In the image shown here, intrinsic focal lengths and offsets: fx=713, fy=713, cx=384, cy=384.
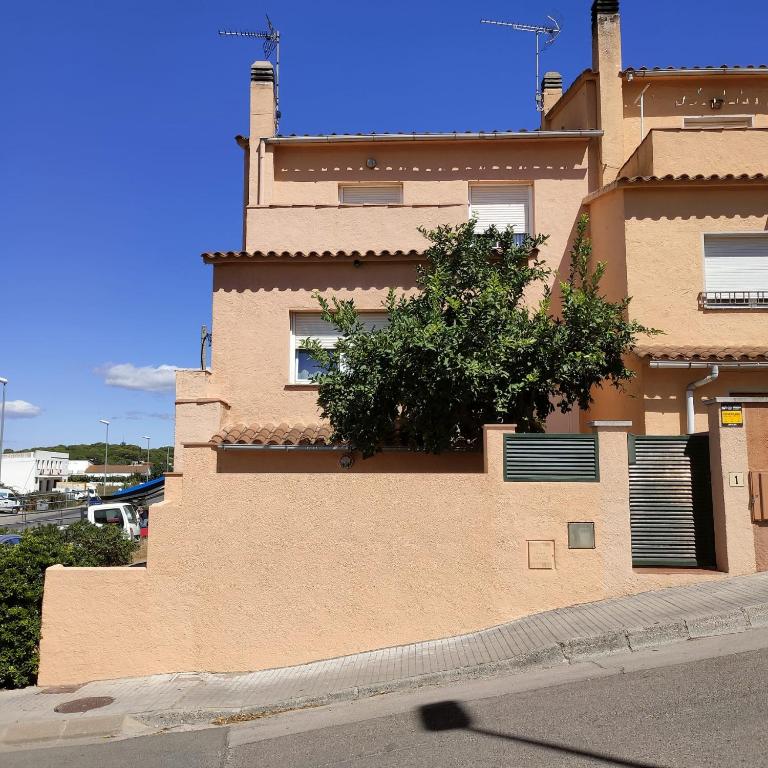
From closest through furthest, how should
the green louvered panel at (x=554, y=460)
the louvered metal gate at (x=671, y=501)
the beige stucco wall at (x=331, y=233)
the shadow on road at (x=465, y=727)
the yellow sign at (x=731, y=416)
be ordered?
the shadow on road at (x=465, y=727), the green louvered panel at (x=554, y=460), the yellow sign at (x=731, y=416), the louvered metal gate at (x=671, y=501), the beige stucco wall at (x=331, y=233)

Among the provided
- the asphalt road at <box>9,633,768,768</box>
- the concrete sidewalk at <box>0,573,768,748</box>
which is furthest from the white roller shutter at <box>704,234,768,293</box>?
the asphalt road at <box>9,633,768,768</box>

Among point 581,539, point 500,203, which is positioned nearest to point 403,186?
point 500,203

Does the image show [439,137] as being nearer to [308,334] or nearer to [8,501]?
[308,334]

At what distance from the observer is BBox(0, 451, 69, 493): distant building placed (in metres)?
78.1

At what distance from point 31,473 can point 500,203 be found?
7693cm

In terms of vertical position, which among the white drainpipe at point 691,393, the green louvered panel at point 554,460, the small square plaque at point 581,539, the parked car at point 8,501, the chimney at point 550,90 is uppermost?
the chimney at point 550,90

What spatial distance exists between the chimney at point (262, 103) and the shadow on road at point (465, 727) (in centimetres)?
1258

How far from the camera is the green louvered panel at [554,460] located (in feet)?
25.7

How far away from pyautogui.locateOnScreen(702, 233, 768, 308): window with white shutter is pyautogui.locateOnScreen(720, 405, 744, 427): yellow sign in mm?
3834

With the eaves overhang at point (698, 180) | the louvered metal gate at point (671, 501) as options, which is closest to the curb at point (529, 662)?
the louvered metal gate at point (671, 501)

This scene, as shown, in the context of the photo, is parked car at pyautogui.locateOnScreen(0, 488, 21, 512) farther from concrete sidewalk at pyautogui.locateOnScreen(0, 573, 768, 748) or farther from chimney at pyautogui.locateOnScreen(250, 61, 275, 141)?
concrete sidewalk at pyautogui.locateOnScreen(0, 573, 768, 748)

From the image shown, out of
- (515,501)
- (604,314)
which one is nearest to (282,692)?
(515,501)

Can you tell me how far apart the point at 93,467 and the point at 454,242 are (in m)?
115

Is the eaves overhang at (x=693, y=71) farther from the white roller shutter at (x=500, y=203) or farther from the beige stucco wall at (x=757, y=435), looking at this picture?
the beige stucco wall at (x=757, y=435)
